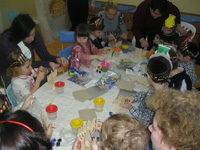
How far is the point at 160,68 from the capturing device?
5.24 feet

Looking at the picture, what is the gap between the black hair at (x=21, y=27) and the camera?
6.97 ft

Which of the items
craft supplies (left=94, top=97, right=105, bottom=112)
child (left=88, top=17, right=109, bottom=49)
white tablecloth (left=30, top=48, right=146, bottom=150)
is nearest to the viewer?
white tablecloth (left=30, top=48, right=146, bottom=150)

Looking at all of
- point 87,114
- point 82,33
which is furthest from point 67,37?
point 87,114

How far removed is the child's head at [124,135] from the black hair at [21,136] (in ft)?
1.28

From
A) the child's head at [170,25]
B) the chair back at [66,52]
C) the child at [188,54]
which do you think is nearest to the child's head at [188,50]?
the child at [188,54]

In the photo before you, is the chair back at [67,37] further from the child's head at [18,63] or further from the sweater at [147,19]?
the sweater at [147,19]

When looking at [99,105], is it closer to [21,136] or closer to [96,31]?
[21,136]

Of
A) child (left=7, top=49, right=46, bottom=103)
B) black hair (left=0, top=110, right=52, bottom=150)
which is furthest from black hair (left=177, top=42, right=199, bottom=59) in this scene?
black hair (left=0, top=110, right=52, bottom=150)

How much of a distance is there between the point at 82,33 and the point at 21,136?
1.84m

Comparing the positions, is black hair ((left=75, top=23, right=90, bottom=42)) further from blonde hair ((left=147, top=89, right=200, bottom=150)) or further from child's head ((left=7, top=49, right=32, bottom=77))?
blonde hair ((left=147, top=89, right=200, bottom=150))

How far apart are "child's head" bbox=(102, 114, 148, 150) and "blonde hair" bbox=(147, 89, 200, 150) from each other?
0.44 ft

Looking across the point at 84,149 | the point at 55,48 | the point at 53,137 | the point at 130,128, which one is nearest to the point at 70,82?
the point at 53,137

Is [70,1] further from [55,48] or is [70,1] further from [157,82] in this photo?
[157,82]

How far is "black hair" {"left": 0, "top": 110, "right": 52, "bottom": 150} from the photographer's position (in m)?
0.86
